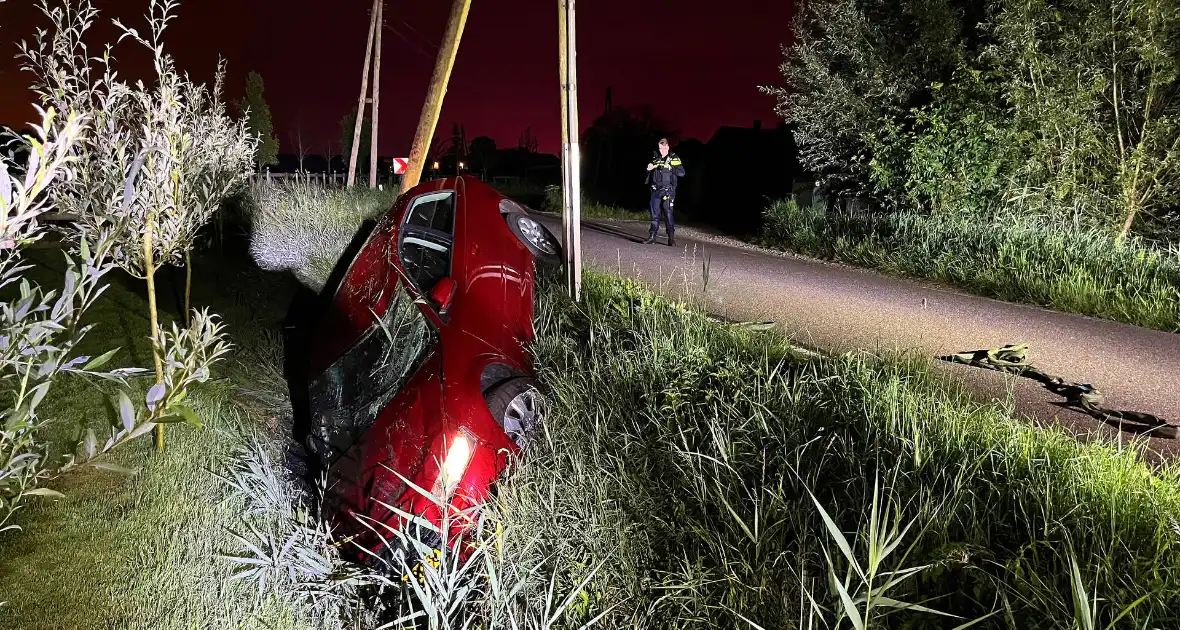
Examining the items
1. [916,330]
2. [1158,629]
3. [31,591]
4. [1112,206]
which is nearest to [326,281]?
[31,591]

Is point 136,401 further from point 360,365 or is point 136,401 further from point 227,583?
point 227,583

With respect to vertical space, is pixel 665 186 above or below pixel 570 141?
below

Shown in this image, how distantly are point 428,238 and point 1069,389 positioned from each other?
4.25 metres

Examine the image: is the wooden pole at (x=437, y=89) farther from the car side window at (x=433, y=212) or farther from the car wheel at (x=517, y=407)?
the car wheel at (x=517, y=407)

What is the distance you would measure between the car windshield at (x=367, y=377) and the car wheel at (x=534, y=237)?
1067 mm

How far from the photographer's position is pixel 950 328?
6074 millimetres

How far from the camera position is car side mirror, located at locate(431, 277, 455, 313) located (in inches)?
159

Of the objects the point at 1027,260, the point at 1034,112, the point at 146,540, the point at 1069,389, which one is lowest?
the point at 146,540

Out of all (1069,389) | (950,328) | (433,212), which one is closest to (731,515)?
(1069,389)

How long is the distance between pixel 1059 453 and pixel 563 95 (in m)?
4.19

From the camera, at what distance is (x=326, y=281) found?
8.69 m

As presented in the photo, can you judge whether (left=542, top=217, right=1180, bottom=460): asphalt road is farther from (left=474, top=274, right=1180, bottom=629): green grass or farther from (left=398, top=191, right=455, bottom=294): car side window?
(left=398, top=191, right=455, bottom=294): car side window

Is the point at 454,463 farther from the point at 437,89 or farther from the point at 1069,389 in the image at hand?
the point at 437,89

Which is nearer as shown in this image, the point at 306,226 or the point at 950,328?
the point at 950,328
